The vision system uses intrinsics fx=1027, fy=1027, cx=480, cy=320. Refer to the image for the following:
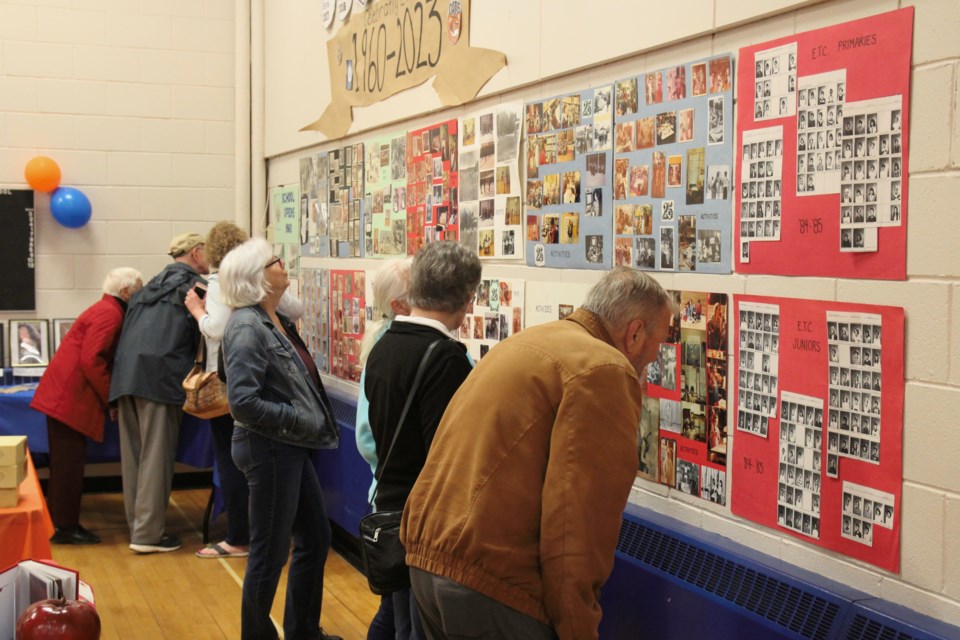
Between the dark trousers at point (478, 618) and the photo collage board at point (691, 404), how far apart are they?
93cm

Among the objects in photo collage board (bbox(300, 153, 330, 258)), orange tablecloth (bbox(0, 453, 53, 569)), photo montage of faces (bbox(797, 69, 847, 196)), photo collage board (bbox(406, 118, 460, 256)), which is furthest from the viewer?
photo collage board (bbox(300, 153, 330, 258))

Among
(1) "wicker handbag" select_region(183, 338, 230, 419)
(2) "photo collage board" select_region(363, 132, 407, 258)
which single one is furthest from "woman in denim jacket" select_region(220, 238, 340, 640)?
(1) "wicker handbag" select_region(183, 338, 230, 419)

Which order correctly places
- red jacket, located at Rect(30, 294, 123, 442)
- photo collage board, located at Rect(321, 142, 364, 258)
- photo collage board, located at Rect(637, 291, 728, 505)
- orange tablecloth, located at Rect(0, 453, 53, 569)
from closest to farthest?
1. photo collage board, located at Rect(637, 291, 728, 505)
2. orange tablecloth, located at Rect(0, 453, 53, 569)
3. photo collage board, located at Rect(321, 142, 364, 258)
4. red jacket, located at Rect(30, 294, 123, 442)

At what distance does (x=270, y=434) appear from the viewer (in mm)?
3361

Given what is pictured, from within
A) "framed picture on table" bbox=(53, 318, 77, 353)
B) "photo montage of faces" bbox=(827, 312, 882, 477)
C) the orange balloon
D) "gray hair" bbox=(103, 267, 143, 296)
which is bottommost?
"framed picture on table" bbox=(53, 318, 77, 353)

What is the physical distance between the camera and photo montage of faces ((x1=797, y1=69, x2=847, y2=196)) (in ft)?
7.54

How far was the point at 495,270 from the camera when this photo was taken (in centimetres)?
385

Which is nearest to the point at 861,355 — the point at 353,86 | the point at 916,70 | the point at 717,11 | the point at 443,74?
the point at 916,70

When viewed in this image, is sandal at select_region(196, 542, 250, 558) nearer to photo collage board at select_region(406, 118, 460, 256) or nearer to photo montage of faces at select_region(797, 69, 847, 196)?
photo collage board at select_region(406, 118, 460, 256)

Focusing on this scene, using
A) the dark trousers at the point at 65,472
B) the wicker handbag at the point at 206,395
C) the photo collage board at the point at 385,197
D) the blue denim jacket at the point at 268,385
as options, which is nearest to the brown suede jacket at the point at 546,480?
the blue denim jacket at the point at 268,385

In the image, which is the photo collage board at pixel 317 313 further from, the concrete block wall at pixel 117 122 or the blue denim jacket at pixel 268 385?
the blue denim jacket at pixel 268 385

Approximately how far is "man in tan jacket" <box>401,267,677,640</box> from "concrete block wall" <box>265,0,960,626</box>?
25.3 inches

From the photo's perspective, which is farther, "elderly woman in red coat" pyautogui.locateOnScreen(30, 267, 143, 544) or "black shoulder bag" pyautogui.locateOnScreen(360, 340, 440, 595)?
"elderly woman in red coat" pyautogui.locateOnScreen(30, 267, 143, 544)

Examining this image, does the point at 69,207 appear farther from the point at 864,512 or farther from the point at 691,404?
the point at 864,512
